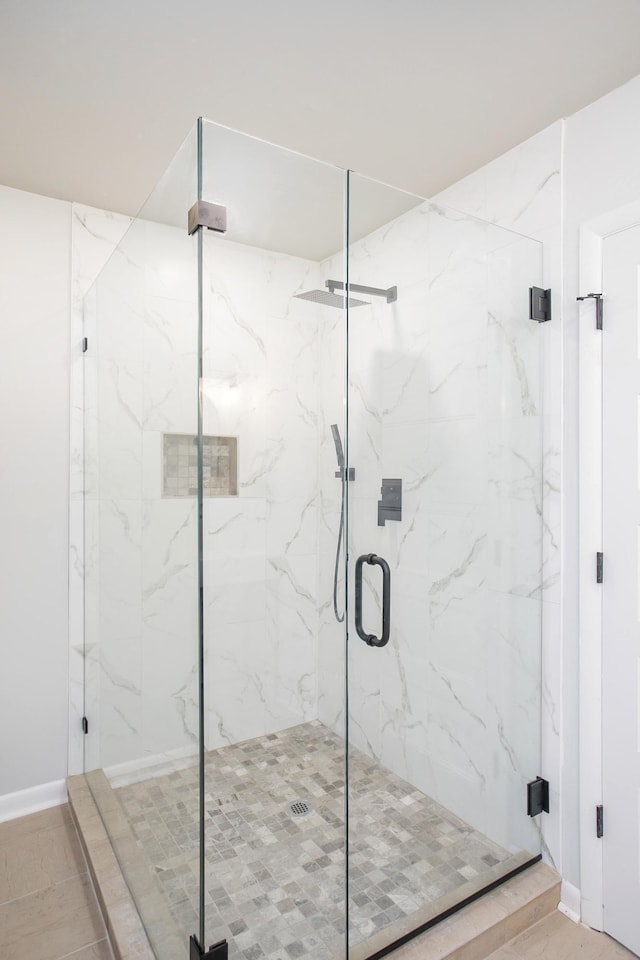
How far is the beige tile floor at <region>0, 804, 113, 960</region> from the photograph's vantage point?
164cm

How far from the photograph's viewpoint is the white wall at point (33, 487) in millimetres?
2260

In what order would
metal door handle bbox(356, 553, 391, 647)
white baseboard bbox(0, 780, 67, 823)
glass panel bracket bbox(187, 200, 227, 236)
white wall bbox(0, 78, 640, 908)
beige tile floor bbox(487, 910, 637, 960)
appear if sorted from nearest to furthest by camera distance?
glass panel bracket bbox(187, 200, 227, 236) → metal door handle bbox(356, 553, 391, 647) → beige tile floor bbox(487, 910, 637, 960) → white wall bbox(0, 78, 640, 908) → white baseboard bbox(0, 780, 67, 823)

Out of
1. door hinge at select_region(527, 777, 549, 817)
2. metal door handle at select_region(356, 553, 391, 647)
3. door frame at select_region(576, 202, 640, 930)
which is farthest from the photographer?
door hinge at select_region(527, 777, 549, 817)

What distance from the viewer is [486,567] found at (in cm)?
180

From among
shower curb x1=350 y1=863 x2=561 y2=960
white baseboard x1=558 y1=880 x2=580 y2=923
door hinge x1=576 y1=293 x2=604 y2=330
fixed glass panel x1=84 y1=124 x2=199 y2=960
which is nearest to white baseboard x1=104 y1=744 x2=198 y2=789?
fixed glass panel x1=84 y1=124 x2=199 y2=960

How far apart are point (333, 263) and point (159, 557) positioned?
88 centimetres

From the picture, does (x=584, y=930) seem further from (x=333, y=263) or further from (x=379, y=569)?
(x=333, y=263)

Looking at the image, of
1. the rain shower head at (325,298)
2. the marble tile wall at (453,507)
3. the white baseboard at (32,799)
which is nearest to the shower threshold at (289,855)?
the marble tile wall at (453,507)

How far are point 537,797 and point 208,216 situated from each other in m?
1.93

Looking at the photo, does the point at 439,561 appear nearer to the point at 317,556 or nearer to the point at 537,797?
the point at 317,556

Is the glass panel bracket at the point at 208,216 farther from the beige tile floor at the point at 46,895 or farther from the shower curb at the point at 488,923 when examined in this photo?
the beige tile floor at the point at 46,895

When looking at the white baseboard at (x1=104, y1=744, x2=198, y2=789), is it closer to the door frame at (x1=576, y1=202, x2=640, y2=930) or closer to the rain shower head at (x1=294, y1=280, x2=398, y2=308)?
the rain shower head at (x1=294, y1=280, x2=398, y2=308)

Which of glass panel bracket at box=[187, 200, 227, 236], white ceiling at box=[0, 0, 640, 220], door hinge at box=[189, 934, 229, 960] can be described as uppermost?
white ceiling at box=[0, 0, 640, 220]

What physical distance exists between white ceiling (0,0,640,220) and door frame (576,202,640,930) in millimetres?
453
